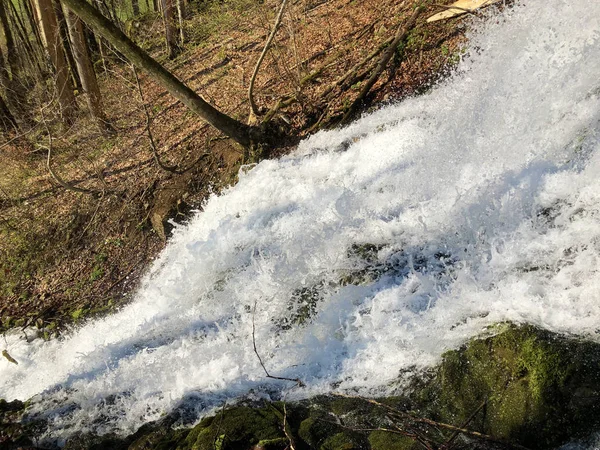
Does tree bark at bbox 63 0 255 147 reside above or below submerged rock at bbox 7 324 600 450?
above

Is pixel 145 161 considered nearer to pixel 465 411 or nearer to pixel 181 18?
pixel 181 18

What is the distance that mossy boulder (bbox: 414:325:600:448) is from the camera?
3336 mm

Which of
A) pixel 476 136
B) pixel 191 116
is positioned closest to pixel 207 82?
pixel 191 116

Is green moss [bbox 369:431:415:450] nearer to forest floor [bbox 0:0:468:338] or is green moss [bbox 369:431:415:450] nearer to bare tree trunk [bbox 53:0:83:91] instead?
forest floor [bbox 0:0:468:338]

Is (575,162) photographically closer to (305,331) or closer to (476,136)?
(476,136)

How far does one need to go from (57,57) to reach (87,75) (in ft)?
2.61

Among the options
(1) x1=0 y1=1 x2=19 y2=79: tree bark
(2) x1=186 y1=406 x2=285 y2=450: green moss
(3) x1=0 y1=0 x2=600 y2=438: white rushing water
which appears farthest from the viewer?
(1) x1=0 y1=1 x2=19 y2=79: tree bark

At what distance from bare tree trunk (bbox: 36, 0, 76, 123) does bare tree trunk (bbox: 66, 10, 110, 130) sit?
44 cm

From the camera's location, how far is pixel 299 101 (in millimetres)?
8484

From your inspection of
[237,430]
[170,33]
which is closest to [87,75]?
[170,33]

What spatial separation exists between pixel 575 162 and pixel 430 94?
2829mm

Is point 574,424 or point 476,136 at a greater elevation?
point 476,136

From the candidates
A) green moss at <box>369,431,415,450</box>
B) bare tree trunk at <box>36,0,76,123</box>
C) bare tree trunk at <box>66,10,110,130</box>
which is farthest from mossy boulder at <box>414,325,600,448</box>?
bare tree trunk at <box>36,0,76,123</box>

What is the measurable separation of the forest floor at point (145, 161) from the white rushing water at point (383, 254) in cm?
60
